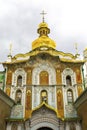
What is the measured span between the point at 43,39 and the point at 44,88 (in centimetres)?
654

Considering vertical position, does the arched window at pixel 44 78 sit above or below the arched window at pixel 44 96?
above

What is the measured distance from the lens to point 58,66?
19812 mm

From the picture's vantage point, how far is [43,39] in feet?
77.4

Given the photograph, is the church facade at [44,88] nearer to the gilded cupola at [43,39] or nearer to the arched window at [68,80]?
the arched window at [68,80]

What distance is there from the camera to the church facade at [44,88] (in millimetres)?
17375

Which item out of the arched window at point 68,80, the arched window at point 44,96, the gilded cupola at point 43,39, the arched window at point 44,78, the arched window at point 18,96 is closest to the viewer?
the arched window at point 44,96

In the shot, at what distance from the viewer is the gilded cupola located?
2287cm

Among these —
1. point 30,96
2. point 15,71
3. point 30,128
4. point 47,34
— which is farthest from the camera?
point 47,34

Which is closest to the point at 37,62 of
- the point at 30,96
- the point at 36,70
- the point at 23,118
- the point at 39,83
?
the point at 36,70

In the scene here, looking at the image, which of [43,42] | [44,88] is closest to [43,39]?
[43,42]

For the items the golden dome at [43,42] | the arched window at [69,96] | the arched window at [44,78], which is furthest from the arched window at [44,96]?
the golden dome at [43,42]

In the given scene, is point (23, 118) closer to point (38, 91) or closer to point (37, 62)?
point (38, 91)

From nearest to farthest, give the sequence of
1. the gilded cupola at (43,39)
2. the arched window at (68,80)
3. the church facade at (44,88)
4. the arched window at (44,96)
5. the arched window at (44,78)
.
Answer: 1. the church facade at (44,88)
2. the arched window at (44,96)
3. the arched window at (44,78)
4. the arched window at (68,80)
5. the gilded cupola at (43,39)

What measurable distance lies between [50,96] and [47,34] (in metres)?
9.24
